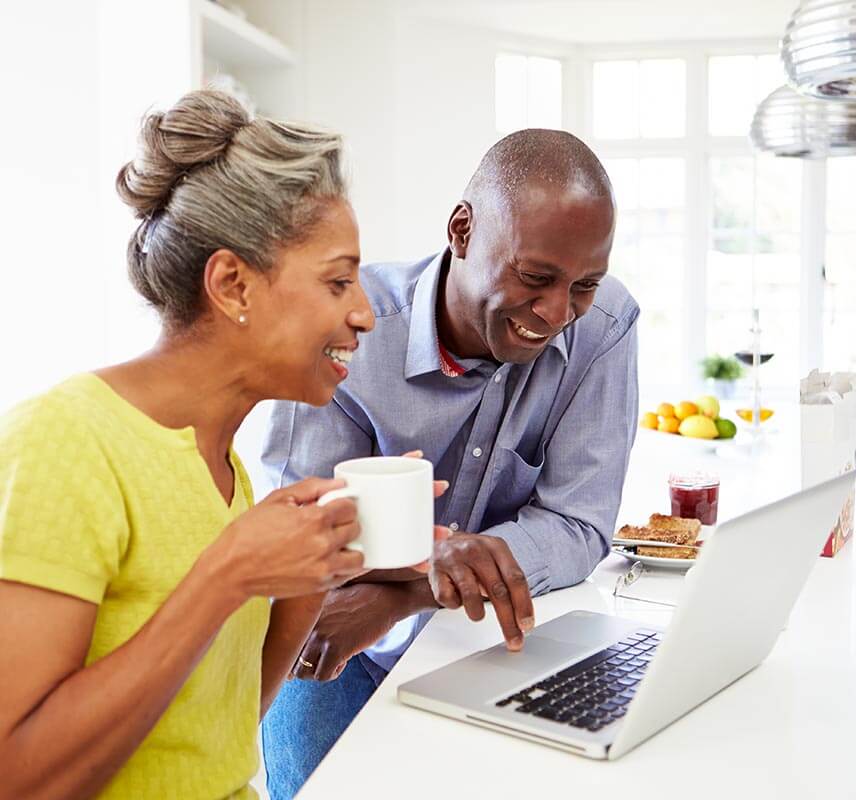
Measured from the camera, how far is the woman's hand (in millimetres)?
891

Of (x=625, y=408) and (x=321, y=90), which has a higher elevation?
(x=321, y=90)

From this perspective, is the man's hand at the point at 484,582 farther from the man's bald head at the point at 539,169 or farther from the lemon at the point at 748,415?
the lemon at the point at 748,415

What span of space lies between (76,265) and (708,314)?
418 cm

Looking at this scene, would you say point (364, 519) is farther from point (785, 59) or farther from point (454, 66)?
point (454, 66)

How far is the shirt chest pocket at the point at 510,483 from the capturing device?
5.33ft

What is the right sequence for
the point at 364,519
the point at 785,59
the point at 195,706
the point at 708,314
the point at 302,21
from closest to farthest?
the point at 364,519
the point at 195,706
the point at 785,59
the point at 302,21
the point at 708,314

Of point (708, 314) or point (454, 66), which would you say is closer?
point (454, 66)

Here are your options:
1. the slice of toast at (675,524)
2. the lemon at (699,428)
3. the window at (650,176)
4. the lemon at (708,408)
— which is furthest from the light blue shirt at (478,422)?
the window at (650,176)

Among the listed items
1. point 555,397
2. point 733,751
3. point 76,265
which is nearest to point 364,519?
point 733,751

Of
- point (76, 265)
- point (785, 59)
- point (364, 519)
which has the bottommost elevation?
point (364, 519)

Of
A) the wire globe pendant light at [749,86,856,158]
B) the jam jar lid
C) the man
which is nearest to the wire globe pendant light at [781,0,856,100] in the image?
the man

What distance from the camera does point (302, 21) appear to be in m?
4.80

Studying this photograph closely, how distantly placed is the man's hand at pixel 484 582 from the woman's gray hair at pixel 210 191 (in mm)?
438

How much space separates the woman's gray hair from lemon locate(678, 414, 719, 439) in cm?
221
